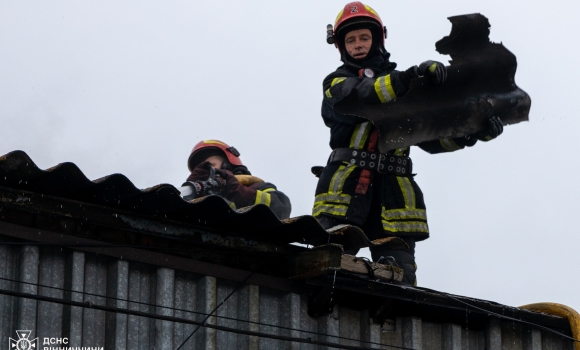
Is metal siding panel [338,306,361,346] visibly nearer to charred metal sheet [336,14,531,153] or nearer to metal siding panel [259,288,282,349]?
metal siding panel [259,288,282,349]

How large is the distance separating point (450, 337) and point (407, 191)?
60.6 inches

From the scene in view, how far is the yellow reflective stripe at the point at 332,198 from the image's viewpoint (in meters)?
9.70

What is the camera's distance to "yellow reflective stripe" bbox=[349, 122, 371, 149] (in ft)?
32.3

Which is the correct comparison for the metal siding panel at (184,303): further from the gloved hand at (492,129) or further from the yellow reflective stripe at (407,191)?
the gloved hand at (492,129)

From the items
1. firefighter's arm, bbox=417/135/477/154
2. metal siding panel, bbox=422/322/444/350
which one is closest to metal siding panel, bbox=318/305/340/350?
metal siding panel, bbox=422/322/444/350

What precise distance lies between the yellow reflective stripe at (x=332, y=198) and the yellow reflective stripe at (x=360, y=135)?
0.45 m

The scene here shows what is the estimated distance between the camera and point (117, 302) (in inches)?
275

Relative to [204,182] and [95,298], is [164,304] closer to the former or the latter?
[95,298]

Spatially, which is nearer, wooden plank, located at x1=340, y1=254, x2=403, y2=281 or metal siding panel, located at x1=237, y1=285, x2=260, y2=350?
metal siding panel, located at x1=237, y1=285, x2=260, y2=350

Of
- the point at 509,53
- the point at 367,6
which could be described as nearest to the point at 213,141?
the point at 367,6

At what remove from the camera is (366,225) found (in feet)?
32.1

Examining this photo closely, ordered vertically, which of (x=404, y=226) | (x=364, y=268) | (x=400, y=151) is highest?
(x=400, y=151)

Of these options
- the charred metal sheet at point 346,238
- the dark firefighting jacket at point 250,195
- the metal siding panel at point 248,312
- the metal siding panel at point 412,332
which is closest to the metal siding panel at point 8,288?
the metal siding panel at point 248,312

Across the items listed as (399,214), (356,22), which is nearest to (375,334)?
(399,214)
